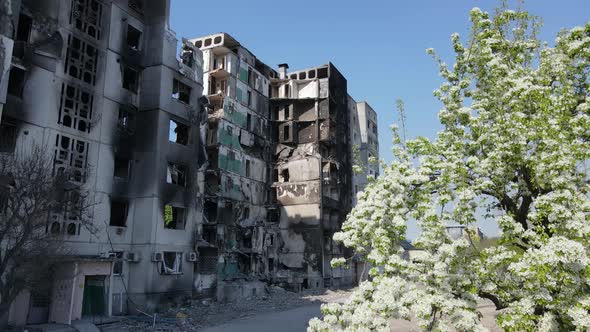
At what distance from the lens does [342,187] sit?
5700 centimetres

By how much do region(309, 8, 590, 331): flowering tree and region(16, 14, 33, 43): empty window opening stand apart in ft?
76.4

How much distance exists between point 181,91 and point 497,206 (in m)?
27.4

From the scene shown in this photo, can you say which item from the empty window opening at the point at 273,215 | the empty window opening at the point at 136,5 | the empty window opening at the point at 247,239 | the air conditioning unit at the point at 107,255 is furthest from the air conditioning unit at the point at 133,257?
the empty window opening at the point at 273,215

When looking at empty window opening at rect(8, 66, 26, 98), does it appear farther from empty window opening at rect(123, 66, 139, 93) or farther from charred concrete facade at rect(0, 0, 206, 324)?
empty window opening at rect(123, 66, 139, 93)

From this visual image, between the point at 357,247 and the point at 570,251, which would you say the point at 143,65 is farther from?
the point at 570,251

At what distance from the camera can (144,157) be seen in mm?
29484

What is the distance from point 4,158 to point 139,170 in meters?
8.87

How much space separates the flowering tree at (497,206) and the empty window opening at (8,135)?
65.7 feet

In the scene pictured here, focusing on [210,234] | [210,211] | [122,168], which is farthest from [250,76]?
[122,168]

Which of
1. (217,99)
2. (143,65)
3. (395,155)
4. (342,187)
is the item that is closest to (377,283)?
(395,155)

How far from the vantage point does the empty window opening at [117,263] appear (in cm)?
2661

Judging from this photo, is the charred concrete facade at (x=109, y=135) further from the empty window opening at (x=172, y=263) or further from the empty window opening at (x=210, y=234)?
the empty window opening at (x=210, y=234)

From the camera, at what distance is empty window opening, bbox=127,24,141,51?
31.3 m

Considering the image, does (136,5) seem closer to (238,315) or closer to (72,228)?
(72,228)
